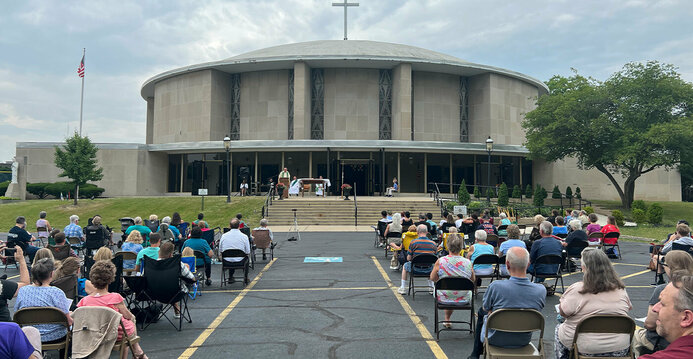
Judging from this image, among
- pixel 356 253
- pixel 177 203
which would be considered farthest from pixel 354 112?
pixel 356 253

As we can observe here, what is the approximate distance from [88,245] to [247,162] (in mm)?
28494

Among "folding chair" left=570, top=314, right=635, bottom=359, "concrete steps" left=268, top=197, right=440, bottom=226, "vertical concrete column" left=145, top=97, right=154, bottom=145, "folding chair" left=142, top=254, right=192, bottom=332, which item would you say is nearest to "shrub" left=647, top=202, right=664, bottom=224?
"concrete steps" left=268, top=197, right=440, bottom=226

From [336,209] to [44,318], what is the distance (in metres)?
24.6

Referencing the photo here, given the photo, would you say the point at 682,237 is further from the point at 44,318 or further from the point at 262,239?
the point at 44,318

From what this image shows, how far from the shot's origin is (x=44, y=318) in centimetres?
490

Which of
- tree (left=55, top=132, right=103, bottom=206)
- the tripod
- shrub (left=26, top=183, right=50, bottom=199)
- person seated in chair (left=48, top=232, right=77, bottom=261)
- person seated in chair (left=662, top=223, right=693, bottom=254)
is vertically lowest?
the tripod

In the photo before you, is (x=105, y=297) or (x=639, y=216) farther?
(x=639, y=216)

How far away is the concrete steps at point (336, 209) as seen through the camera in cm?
2788

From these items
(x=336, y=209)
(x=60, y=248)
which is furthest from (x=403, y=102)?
(x=60, y=248)

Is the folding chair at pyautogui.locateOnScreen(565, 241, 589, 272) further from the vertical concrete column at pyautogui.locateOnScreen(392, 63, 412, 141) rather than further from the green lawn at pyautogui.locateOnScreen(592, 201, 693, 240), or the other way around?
the vertical concrete column at pyautogui.locateOnScreen(392, 63, 412, 141)

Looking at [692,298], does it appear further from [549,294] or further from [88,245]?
[88,245]

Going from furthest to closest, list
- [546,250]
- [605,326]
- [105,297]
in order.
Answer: [546,250]
[105,297]
[605,326]

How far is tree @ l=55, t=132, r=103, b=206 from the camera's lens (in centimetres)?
3331

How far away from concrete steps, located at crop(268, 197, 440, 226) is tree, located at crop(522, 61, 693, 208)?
40.7 ft
